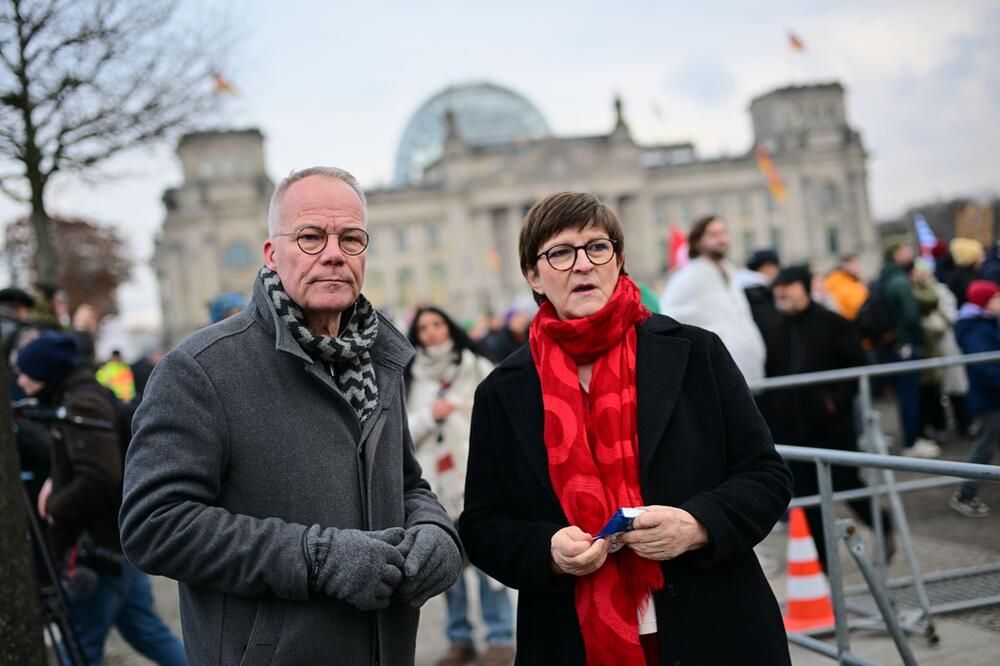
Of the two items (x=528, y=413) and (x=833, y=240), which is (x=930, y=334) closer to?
(x=528, y=413)

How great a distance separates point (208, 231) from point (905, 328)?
2862 inches

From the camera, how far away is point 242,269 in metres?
78.6

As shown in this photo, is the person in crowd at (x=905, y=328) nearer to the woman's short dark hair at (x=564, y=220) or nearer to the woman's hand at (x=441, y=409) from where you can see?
the woman's hand at (x=441, y=409)

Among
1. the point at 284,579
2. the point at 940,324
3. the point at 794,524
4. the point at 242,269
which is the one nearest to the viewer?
the point at 284,579

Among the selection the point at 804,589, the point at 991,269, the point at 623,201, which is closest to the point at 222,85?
the point at 991,269

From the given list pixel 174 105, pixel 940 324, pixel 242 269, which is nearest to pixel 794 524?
pixel 940 324

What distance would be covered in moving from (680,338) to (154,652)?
147 inches

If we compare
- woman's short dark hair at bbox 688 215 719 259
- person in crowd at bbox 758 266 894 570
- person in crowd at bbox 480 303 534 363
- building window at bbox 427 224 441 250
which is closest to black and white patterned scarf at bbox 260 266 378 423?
person in crowd at bbox 758 266 894 570

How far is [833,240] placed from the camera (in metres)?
87.8

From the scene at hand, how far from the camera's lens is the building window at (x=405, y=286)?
8409cm

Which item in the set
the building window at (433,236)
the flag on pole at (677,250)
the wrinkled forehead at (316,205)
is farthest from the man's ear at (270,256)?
the building window at (433,236)

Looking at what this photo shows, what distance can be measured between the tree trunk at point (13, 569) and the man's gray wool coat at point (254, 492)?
1017 millimetres

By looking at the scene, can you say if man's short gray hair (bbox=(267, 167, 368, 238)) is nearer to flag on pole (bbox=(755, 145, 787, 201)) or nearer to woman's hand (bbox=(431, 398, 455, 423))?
woman's hand (bbox=(431, 398, 455, 423))

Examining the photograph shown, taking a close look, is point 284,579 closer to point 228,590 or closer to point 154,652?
point 228,590
